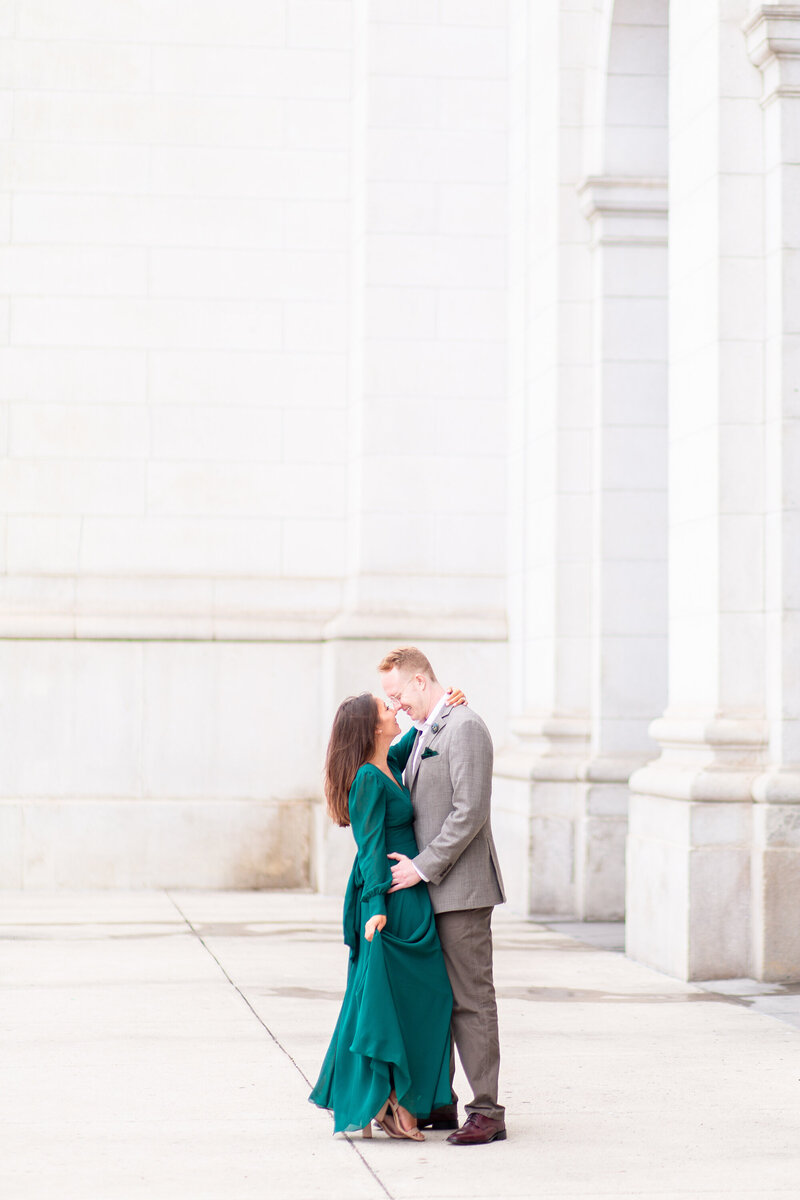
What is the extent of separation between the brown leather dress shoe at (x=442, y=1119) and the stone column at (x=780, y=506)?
3.48m

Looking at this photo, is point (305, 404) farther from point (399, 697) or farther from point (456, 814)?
point (456, 814)

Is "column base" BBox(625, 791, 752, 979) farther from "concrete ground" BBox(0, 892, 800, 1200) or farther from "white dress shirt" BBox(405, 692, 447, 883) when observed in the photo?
"white dress shirt" BBox(405, 692, 447, 883)

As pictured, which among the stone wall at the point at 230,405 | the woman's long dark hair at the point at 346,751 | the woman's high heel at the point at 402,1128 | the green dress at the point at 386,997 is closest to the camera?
the green dress at the point at 386,997

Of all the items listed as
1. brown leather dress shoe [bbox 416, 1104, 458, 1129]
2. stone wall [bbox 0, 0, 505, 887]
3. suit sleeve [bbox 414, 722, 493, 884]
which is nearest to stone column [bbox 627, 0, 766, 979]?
brown leather dress shoe [bbox 416, 1104, 458, 1129]

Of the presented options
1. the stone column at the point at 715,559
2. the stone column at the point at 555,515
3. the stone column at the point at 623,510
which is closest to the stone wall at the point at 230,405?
the stone column at the point at 555,515

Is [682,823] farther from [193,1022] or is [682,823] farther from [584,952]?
[193,1022]

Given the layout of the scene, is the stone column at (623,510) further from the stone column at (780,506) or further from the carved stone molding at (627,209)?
the stone column at (780,506)

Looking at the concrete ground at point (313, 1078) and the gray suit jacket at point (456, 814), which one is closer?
the concrete ground at point (313, 1078)

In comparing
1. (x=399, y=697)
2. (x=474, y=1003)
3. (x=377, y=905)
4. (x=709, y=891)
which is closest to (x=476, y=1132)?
(x=474, y=1003)

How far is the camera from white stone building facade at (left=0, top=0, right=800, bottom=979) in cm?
1192

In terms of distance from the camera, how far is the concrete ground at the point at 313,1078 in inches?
198

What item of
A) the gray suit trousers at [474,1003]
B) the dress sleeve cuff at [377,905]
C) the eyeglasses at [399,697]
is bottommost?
the gray suit trousers at [474,1003]

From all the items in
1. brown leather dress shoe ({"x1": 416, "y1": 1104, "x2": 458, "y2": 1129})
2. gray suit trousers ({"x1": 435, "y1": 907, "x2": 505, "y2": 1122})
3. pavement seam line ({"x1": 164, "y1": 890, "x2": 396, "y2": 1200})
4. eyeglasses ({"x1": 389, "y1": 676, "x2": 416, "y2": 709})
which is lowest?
Result: pavement seam line ({"x1": 164, "y1": 890, "x2": 396, "y2": 1200})

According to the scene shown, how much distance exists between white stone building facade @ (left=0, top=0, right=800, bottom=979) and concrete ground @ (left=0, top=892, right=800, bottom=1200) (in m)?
3.02
